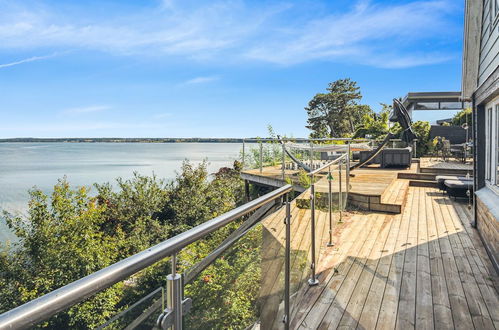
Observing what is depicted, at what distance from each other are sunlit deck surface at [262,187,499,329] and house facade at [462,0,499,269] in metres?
0.42

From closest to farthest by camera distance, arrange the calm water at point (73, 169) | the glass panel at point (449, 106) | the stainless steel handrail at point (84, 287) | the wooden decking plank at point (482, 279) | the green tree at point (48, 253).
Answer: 1. the stainless steel handrail at point (84, 287)
2. the wooden decking plank at point (482, 279)
3. the green tree at point (48, 253)
4. the calm water at point (73, 169)
5. the glass panel at point (449, 106)

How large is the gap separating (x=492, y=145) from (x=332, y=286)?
3221mm

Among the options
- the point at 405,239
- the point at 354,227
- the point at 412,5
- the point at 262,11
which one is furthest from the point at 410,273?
the point at 262,11

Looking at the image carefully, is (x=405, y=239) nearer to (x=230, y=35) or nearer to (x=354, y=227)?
(x=354, y=227)

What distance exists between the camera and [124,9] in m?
19.2

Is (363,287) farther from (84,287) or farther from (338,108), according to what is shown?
(338,108)

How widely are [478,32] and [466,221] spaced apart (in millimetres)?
3131

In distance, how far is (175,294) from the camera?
39.6 inches

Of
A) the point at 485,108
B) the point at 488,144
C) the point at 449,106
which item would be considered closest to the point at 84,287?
the point at 488,144

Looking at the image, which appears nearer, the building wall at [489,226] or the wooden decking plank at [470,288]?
the wooden decking plank at [470,288]

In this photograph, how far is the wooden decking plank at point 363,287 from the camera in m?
2.74

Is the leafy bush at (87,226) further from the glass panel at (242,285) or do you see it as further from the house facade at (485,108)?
the house facade at (485,108)

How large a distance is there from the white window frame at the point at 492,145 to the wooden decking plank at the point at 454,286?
3.11 feet

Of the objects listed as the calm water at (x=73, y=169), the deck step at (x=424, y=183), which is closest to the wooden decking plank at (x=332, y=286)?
the deck step at (x=424, y=183)
